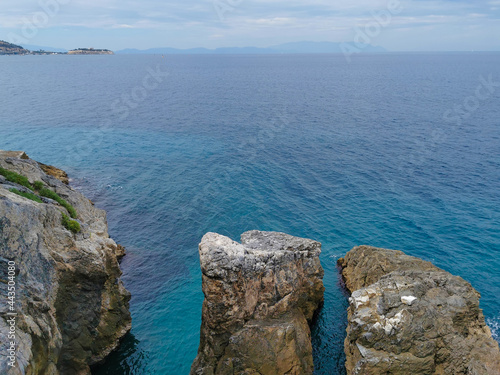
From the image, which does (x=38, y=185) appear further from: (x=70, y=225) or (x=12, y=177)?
(x=70, y=225)

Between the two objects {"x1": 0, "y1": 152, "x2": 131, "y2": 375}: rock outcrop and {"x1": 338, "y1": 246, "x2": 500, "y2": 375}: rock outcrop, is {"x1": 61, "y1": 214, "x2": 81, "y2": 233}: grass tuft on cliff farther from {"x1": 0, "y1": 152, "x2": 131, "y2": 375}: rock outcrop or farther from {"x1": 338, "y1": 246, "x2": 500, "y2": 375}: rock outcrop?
{"x1": 338, "y1": 246, "x2": 500, "y2": 375}: rock outcrop

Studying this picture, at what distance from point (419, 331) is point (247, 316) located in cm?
1541

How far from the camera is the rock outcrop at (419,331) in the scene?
2988 cm

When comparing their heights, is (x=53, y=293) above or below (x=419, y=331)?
above

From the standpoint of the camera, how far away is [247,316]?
34.6 m

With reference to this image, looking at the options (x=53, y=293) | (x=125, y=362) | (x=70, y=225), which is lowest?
(x=125, y=362)

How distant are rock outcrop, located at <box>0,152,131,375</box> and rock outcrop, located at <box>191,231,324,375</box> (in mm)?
10294

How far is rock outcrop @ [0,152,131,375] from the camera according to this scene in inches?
943

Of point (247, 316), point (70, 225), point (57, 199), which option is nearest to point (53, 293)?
point (70, 225)

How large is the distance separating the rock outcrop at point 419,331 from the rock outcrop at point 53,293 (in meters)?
24.5

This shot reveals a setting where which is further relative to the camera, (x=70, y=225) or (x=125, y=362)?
Result: (x=125, y=362)

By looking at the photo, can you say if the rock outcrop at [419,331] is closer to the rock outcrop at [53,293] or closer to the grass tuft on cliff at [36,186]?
the rock outcrop at [53,293]

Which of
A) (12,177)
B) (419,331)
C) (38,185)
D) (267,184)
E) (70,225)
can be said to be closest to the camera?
(419,331)

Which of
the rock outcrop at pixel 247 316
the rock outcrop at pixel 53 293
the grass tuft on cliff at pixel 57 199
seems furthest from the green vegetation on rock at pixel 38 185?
the rock outcrop at pixel 247 316
